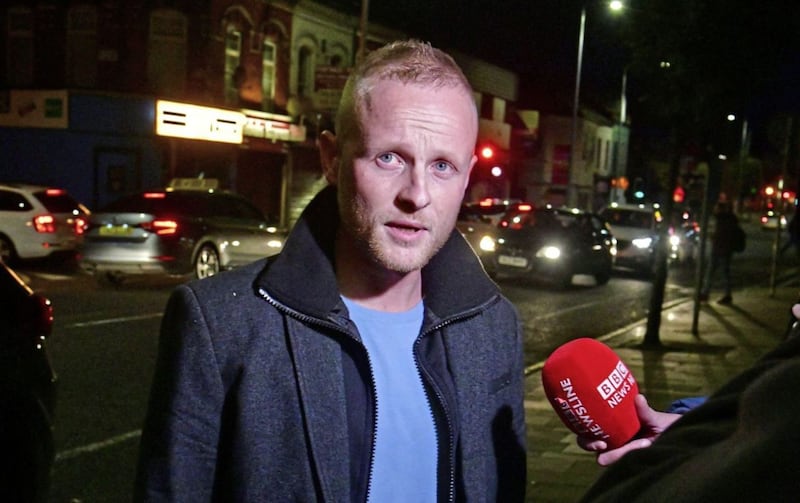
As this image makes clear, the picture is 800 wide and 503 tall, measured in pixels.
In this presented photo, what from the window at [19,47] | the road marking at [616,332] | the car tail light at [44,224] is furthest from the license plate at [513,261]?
the window at [19,47]

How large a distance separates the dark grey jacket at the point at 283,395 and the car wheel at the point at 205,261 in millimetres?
14021

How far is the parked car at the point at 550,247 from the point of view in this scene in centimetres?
1917

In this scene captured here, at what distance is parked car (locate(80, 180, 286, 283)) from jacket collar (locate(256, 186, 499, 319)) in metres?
13.6

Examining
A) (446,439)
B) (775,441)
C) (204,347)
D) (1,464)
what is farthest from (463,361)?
(1,464)

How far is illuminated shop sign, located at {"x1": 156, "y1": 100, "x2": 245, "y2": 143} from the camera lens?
26.3 meters

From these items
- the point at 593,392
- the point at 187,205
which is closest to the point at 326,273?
the point at 593,392

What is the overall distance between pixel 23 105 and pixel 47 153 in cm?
151

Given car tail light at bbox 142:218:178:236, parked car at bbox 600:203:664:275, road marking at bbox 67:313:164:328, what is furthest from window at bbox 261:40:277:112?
road marking at bbox 67:313:164:328

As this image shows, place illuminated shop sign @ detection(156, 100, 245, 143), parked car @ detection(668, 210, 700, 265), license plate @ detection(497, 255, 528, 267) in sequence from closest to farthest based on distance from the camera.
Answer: license plate @ detection(497, 255, 528, 267) < illuminated shop sign @ detection(156, 100, 245, 143) < parked car @ detection(668, 210, 700, 265)

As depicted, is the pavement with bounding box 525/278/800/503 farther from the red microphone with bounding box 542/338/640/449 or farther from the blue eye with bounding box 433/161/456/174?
the blue eye with bounding box 433/161/456/174

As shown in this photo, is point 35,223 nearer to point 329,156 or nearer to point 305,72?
point 305,72

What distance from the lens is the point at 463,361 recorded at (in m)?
2.21

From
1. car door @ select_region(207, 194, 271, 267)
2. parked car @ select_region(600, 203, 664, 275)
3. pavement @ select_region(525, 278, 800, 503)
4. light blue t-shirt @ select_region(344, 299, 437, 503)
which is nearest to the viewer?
light blue t-shirt @ select_region(344, 299, 437, 503)

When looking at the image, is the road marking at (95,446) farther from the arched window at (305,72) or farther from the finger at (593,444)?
the arched window at (305,72)
